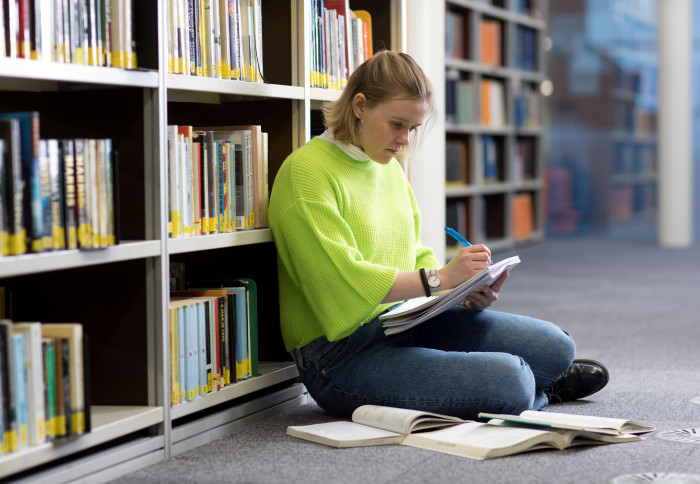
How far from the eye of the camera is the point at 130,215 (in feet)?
6.65

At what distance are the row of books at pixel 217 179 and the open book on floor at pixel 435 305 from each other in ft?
1.36

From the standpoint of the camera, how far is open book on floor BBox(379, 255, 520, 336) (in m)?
2.16

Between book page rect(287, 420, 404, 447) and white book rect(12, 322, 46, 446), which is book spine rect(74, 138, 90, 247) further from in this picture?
book page rect(287, 420, 404, 447)

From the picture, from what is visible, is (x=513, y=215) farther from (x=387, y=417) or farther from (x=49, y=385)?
(x=49, y=385)

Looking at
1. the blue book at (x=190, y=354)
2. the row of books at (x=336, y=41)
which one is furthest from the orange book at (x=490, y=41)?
the blue book at (x=190, y=354)

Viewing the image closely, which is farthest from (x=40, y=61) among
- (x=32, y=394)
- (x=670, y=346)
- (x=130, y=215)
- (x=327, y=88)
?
(x=670, y=346)

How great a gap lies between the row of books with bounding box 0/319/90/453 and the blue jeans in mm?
667

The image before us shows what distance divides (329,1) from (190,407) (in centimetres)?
124

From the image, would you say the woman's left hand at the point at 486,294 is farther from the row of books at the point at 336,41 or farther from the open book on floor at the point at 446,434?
the row of books at the point at 336,41

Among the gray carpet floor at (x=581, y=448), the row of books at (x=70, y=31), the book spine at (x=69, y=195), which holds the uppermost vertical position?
the row of books at (x=70, y=31)

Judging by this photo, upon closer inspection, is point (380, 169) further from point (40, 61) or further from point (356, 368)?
point (40, 61)

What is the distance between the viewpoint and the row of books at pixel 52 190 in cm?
166

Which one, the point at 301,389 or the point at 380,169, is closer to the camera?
the point at 380,169

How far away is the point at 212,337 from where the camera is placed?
2.22m
